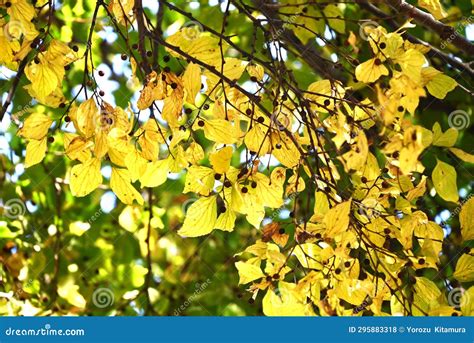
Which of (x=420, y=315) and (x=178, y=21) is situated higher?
(x=178, y=21)

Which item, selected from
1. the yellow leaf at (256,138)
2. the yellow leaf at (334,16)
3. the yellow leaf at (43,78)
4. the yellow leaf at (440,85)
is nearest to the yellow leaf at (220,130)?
the yellow leaf at (256,138)

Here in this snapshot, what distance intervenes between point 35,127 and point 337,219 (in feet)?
2.70

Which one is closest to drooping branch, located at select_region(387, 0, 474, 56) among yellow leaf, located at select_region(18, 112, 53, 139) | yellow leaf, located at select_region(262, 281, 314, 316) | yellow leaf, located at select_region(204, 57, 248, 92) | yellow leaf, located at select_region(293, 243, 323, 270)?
yellow leaf, located at select_region(204, 57, 248, 92)

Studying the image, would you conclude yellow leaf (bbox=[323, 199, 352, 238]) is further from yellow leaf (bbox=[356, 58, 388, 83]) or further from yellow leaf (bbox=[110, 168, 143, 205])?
yellow leaf (bbox=[110, 168, 143, 205])

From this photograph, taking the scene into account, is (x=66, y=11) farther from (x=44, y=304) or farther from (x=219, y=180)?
(x=219, y=180)

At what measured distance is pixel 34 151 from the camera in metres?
1.94

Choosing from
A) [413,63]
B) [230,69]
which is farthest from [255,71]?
[413,63]

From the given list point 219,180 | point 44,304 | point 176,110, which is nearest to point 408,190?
point 219,180

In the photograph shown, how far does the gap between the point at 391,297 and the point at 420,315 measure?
0.08 metres

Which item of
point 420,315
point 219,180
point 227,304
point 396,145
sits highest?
point 396,145

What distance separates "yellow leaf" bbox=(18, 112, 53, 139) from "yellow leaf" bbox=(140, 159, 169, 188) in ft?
0.91

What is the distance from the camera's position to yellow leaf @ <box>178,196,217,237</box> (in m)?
1.82

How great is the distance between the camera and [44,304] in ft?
10.4

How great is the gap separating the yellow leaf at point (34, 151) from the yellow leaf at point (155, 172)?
0.27 m
